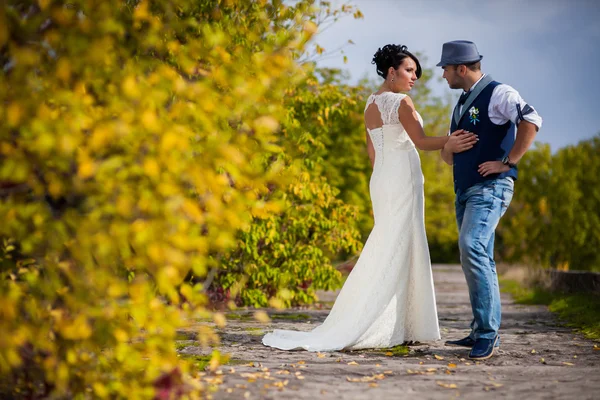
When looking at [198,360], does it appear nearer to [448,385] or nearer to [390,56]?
[448,385]

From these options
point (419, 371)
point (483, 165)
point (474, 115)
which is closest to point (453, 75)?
point (474, 115)

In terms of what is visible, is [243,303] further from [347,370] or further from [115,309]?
[115,309]

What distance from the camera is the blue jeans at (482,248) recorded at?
507cm

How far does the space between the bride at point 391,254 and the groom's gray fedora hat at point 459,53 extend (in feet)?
1.42

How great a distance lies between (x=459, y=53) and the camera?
540 centimetres

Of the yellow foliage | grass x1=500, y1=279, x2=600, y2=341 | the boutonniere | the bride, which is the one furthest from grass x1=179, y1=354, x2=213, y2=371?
grass x1=500, y1=279, x2=600, y2=341

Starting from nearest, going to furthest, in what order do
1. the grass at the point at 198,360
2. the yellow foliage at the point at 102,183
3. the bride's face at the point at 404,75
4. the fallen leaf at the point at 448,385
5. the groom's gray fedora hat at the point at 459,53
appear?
the yellow foliage at the point at 102,183 < the fallen leaf at the point at 448,385 < the grass at the point at 198,360 < the groom's gray fedora hat at the point at 459,53 < the bride's face at the point at 404,75

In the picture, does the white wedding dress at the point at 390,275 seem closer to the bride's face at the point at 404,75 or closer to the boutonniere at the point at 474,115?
the bride's face at the point at 404,75

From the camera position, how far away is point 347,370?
4.47 metres

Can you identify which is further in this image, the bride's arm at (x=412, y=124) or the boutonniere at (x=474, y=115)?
the bride's arm at (x=412, y=124)

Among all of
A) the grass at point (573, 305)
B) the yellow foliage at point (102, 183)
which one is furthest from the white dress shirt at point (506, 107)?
the yellow foliage at point (102, 183)

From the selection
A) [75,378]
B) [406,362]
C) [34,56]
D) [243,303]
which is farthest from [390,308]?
[243,303]

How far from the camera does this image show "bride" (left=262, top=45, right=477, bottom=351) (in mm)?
5500

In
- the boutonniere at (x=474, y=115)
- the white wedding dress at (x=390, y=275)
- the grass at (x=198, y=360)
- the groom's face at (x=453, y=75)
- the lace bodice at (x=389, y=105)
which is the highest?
the groom's face at (x=453, y=75)
